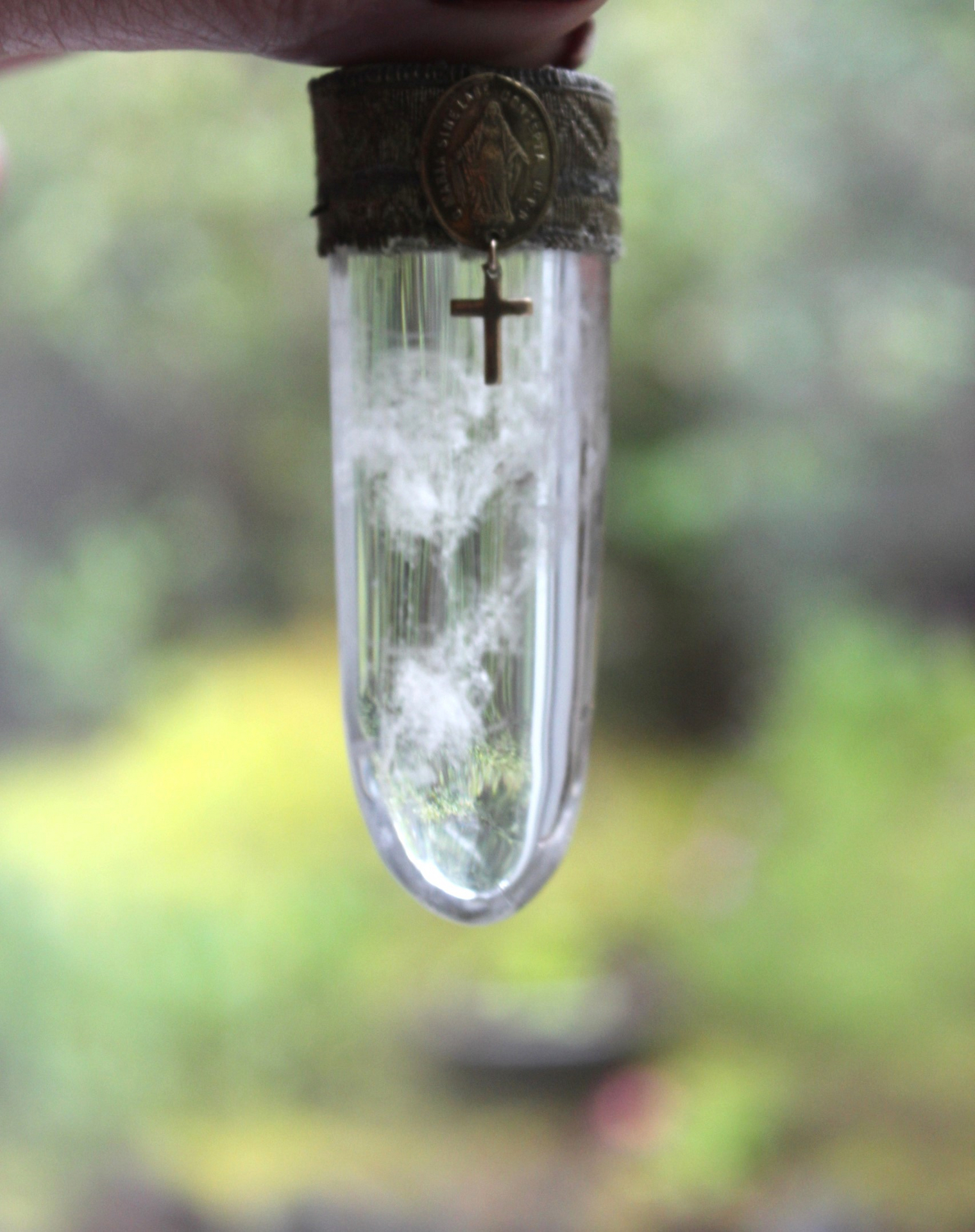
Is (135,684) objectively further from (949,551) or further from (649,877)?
(949,551)

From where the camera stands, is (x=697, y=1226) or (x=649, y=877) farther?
(x=649, y=877)

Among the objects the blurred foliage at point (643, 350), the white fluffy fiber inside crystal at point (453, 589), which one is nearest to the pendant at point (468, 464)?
the white fluffy fiber inside crystal at point (453, 589)

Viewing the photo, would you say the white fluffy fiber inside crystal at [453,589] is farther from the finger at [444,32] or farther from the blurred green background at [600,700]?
the blurred green background at [600,700]

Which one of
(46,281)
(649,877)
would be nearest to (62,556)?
(46,281)

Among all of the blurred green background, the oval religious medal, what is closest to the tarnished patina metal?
the oval religious medal

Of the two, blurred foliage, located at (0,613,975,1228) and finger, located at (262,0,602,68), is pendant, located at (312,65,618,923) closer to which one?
finger, located at (262,0,602,68)


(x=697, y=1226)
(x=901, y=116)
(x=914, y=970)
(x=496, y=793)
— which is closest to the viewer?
(x=496, y=793)

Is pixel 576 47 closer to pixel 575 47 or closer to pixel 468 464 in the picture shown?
pixel 575 47
